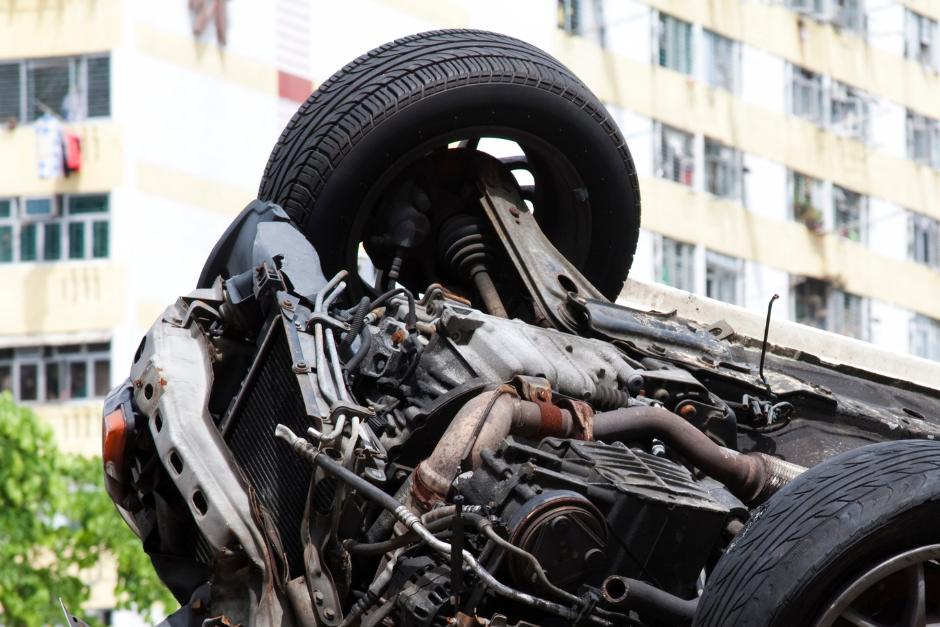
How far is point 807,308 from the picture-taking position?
138ft

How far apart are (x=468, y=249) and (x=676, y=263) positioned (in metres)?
29.9

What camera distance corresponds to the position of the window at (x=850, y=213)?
43344mm

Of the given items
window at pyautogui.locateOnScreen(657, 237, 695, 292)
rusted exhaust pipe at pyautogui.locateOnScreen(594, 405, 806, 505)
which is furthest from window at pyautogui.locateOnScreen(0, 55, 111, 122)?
rusted exhaust pipe at pyautogui.locateOnScreen(594, 405, 806, 505)

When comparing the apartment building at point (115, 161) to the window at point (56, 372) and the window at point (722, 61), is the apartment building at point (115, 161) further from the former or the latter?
the window at point (722, 61)

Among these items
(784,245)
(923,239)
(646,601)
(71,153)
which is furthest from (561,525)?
(923,239)


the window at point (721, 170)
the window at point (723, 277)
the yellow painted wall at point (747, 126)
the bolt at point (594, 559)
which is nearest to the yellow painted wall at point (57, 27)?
the yellow painted wall at point (747, 126)

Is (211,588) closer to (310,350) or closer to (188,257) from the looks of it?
(310,350)

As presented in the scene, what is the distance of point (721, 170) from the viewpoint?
39875 millimetres

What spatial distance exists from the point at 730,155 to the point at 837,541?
35.0m

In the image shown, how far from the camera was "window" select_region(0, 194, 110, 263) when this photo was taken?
105 ft

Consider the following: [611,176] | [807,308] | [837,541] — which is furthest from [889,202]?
[837,541]

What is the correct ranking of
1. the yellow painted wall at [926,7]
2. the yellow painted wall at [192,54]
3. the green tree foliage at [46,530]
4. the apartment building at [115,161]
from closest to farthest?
the green tree foliage at [46,530] < the apartment building at [115,161] < the yellow painted wall at [192,54] < the yellow painted wall at [926,7]

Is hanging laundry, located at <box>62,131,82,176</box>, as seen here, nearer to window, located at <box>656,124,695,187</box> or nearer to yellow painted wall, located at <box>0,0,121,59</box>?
yellow painted wall, located at <box>0,0,121,59</box>

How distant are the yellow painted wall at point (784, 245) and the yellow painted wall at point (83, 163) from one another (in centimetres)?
896
